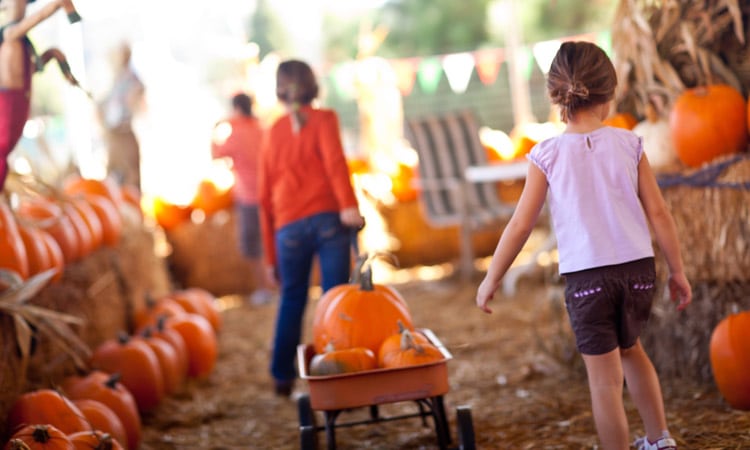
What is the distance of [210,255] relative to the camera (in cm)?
888

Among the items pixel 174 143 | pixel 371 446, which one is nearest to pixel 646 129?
pixel 371 446

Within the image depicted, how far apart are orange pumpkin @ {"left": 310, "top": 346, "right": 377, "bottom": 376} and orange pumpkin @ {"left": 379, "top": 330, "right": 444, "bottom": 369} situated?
56 mm

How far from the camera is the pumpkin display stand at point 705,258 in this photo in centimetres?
380

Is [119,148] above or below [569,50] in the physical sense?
above

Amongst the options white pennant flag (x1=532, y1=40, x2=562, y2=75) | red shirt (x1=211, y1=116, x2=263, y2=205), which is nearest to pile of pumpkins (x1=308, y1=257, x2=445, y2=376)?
red shirt (x1=211, y1=116, x2=263, y2=205)

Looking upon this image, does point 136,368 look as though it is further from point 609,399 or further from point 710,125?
→ point 710,125

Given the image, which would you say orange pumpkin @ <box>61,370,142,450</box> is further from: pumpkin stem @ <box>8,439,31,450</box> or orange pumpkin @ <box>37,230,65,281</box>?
pumpkin stem @ <box>8,439,31,450</box>

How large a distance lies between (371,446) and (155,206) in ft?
18.5

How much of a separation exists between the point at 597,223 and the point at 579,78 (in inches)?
16.0

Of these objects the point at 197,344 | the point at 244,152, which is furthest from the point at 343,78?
the point at 197,344

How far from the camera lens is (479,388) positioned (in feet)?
15.2

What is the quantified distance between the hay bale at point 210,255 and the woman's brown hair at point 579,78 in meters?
6.28

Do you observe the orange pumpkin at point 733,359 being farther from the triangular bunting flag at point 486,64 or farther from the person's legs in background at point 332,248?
the triangular bunting flag at point 486,64

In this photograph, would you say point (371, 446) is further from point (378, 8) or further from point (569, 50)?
→ point (378, 8)
